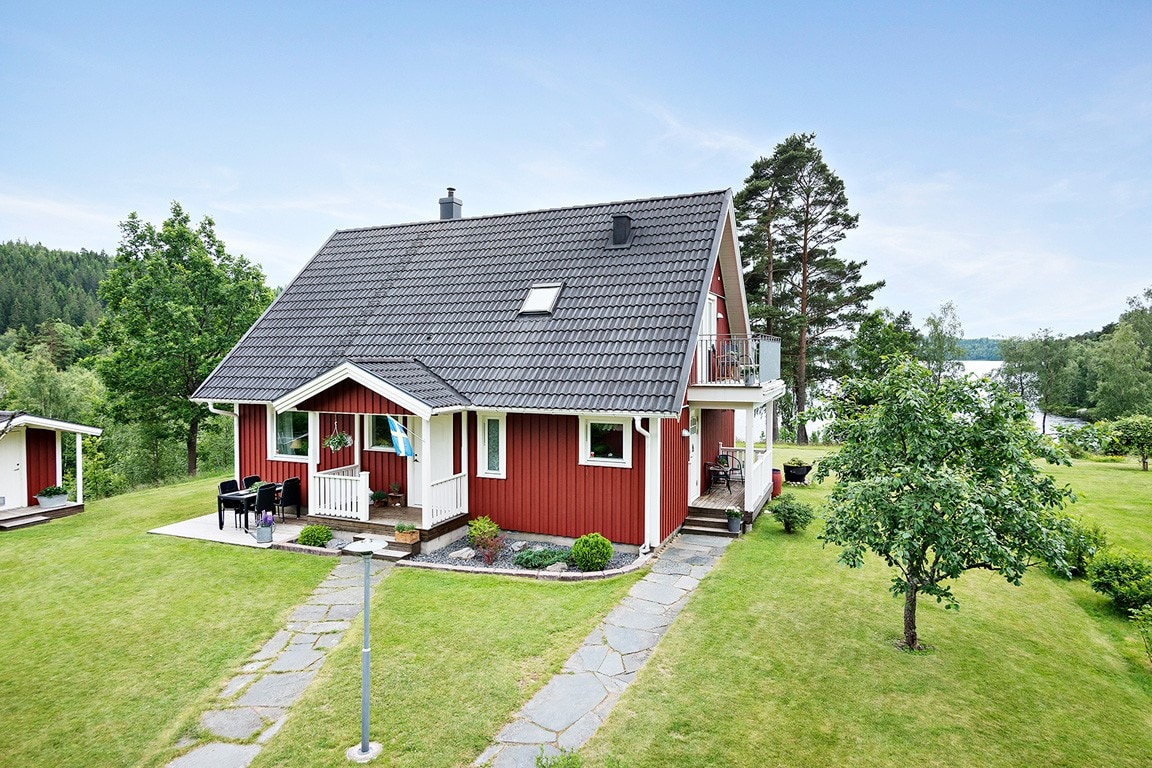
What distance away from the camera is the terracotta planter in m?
10.4

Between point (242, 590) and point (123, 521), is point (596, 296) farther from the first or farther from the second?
point (123, 521)

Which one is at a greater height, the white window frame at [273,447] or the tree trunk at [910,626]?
the white window frame at [273,447]

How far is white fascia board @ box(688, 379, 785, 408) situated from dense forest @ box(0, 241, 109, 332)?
2599 inches

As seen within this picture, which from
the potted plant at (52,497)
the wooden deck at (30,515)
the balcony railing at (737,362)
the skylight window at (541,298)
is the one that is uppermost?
the skylight window at (541,298)

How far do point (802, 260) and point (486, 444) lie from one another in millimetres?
22986

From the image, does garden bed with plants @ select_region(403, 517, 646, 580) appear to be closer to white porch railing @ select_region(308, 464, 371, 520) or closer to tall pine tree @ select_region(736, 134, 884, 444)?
white porch railing @ select_region(308, 464, 371, 520)

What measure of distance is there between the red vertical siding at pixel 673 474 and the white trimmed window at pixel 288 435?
8.19m

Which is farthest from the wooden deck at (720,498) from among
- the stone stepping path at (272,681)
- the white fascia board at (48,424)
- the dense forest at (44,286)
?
the dense forest at (44,286)

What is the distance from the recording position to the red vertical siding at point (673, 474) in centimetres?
1092

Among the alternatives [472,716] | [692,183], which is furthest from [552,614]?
[692,183]

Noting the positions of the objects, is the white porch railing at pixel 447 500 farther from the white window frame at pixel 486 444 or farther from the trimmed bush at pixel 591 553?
the trimmed bush at pixel 591 553

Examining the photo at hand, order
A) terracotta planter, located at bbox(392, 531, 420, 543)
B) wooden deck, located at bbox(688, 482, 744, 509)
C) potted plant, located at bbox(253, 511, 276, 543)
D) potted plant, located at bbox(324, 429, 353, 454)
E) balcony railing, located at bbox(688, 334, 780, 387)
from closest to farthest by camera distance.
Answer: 1. terracotta planter, located at bbox(392, 531, 420, 543)
2. potted plant, located at bbox(253, 511, 276, 543)
3. potted plant, located at bbox(324, 429, 353, 454)
4. balcony railing, located at bbox(688, 334, 780, 387)
5. wooden deck, located at bbox(688, 482, 744, 509)

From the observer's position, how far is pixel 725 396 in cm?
1210

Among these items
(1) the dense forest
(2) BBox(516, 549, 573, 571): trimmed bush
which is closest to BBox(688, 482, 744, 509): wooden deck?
(2) BBox(516, 549, 573, 571): trimmed bush
